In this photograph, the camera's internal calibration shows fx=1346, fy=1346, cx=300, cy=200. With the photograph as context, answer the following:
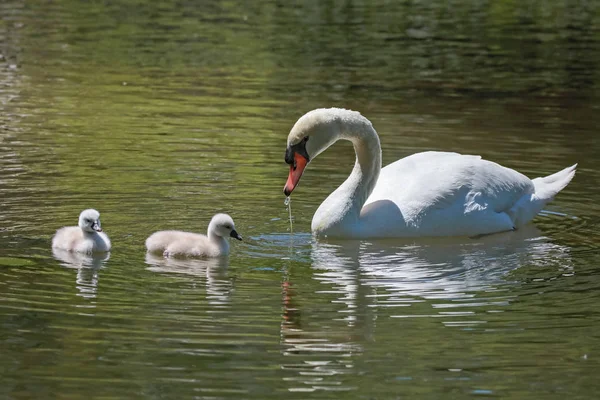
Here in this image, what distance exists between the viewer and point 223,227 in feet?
34.6

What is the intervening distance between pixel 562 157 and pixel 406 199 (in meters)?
4.73

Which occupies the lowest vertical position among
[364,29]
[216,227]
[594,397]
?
[594,397]

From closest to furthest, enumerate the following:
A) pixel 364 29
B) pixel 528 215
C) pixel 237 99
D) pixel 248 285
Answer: pixel 248 285 → pixel 528 215 → pixel 237 99 → pixel 364 29

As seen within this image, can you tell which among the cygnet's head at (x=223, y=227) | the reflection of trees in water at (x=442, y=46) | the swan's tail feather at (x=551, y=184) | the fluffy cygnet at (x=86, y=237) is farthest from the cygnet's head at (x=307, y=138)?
the reflection of trees in water at (x=442, y=46)

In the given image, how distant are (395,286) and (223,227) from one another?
152cm

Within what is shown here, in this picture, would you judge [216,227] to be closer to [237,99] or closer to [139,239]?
[139,239]

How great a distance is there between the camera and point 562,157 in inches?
623

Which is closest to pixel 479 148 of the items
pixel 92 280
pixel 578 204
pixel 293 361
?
pixel 578 204

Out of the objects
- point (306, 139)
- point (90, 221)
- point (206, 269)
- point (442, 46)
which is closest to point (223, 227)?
point (206, 269)

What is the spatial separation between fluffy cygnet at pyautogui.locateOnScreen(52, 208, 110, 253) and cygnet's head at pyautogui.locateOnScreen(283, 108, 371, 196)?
1723 millimetres

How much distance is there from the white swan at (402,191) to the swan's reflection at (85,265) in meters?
1.75

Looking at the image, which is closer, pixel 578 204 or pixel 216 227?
pixel 216 227

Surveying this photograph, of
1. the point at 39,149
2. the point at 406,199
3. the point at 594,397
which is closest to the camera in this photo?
the point at 594,397

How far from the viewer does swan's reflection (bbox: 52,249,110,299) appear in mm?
9555
